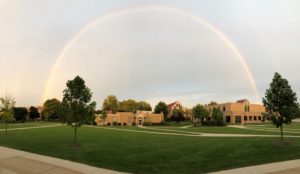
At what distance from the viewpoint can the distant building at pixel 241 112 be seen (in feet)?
329

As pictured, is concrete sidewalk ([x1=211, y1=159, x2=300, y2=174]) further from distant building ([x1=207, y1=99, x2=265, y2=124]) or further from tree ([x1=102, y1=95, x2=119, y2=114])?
tree ([x1=102, y1=95, x2=119, y2=114])

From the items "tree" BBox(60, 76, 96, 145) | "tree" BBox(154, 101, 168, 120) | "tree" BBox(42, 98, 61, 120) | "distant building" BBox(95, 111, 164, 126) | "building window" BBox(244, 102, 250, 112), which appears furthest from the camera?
"tree" BBox(42, 98, 61, 120)

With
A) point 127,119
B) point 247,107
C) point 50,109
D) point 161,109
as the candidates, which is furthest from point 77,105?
point 50,109

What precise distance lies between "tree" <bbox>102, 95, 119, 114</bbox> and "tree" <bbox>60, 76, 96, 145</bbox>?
377 feet

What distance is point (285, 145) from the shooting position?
20.1m

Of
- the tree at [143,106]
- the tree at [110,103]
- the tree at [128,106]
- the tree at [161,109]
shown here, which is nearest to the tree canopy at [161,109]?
the tree at [161,109]

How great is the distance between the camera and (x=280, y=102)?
21.7m

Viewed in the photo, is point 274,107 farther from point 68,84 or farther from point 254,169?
point 68,84

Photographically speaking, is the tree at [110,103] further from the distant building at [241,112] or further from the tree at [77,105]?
the tree at [77,105]

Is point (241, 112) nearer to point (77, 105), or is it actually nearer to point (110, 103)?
point (110, 103)

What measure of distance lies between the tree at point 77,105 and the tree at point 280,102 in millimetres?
12981

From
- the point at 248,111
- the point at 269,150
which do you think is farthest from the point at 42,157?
the point at 248,111

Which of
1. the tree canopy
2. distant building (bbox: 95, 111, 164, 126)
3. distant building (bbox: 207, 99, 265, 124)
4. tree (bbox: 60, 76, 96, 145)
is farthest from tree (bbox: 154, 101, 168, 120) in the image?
tree (bbox: 60, 76, 96, 145)

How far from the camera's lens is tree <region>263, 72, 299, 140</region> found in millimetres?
21516
